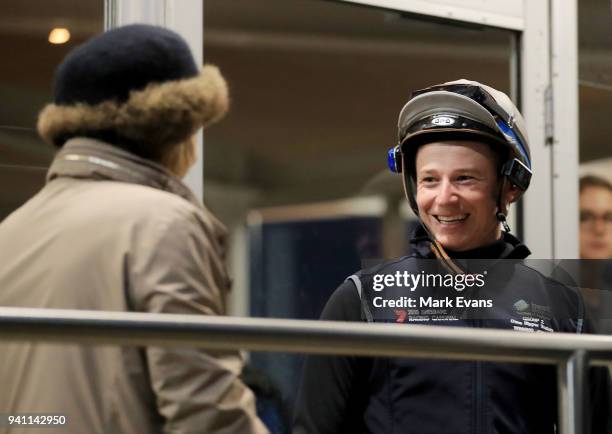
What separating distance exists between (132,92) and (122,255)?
37 cm

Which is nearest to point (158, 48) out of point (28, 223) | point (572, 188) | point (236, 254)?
point (28, 223)

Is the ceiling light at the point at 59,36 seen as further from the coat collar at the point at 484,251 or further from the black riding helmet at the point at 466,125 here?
the coat collar at the point at 484,251

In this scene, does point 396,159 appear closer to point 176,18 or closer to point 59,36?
point 176,18

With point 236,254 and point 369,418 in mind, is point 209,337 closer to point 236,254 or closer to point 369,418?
point 369,418

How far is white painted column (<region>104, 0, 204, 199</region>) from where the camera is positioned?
3.52 m

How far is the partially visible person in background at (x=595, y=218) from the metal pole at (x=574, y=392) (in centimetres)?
203

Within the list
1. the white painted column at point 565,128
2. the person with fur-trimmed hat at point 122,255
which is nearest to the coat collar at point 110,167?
the person with fur-trimmed hat at point 122,255

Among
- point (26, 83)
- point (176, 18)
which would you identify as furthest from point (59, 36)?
point (176, 18)

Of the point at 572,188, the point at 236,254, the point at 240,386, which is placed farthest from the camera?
the point at 572,188

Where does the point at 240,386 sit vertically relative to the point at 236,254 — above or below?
below

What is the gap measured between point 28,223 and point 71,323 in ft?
1.49

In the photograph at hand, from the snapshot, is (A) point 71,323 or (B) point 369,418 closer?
(A) point 71,323

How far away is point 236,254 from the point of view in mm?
3660

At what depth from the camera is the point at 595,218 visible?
4406 millimetres
